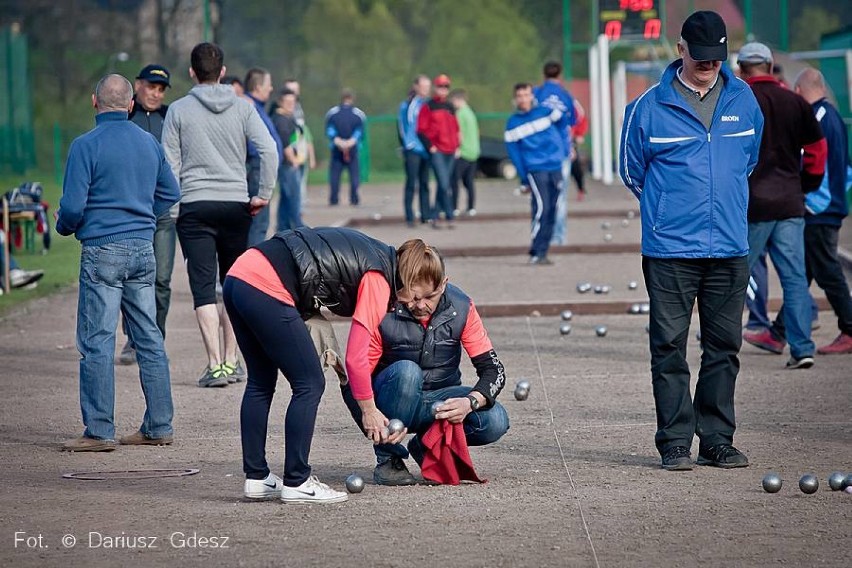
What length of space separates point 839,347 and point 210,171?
15.2 feet

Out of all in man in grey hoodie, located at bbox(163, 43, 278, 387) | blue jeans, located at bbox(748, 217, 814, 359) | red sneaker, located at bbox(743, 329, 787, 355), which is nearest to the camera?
man in grey hoodie, located at bbox(163, 43, 278, 387)

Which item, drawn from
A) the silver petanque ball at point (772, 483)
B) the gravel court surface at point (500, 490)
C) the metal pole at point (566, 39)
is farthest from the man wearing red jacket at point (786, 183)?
the metal pole at point (566, 39)

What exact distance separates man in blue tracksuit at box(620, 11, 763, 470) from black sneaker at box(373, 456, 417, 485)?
127cm

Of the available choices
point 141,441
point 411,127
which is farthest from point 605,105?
point 141,441

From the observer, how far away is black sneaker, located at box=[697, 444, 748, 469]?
7348mm

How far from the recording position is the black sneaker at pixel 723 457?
24.1 ft

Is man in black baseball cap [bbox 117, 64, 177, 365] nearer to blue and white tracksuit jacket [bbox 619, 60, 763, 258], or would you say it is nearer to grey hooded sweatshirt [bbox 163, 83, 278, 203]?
grey hooded sweatshirt [bbox 163, 83, 278, 203]

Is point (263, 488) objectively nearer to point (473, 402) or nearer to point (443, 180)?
point (473, 402)

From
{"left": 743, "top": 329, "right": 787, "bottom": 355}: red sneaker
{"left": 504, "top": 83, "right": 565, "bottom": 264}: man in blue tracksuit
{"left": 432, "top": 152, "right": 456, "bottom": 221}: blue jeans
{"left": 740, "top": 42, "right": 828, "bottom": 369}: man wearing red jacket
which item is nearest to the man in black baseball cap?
{"left": 740, "top": 42, "right": 828, "bottom": 369}: man wearing red jacket

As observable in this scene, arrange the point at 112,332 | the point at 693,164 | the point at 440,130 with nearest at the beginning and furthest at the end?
the point at 693,164, the point at 112,332, the point at 440,130

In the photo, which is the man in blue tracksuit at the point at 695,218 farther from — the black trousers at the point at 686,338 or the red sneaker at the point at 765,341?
the red sneaker at the point at 765,341

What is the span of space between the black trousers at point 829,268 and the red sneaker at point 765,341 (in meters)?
0.21

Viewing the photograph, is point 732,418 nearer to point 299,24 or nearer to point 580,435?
point 580,435

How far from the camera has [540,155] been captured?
56.2 feet
